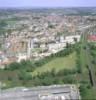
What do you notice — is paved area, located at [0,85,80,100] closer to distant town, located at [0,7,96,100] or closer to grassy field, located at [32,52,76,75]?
distant town, located at [0,7,96,100]

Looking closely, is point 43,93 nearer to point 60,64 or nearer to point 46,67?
point 46,67

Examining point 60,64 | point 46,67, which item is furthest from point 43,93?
point 60,64

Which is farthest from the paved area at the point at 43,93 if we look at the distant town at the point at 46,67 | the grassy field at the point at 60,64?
the grassy field at the point at 60,64

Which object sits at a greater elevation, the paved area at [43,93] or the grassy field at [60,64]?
the paved area at [43,93]

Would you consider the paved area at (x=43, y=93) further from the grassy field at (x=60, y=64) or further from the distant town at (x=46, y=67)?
the grassy field at (x=60, y=64)

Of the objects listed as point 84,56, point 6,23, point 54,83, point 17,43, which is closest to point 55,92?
point 54,83

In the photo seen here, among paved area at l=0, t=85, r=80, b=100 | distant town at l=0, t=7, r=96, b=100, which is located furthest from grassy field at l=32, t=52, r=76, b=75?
paved area at l=0, t=85, r=80, b=100
